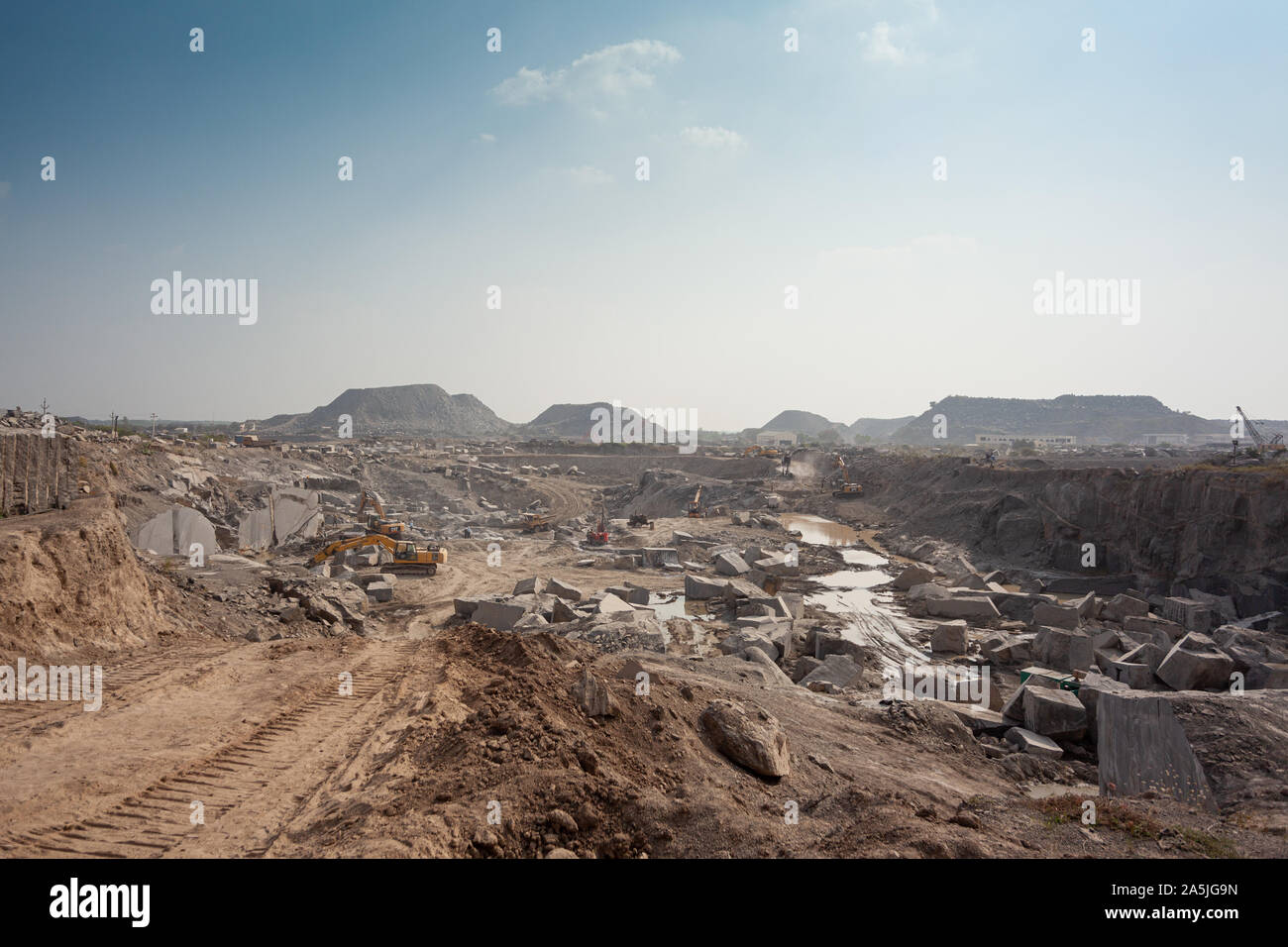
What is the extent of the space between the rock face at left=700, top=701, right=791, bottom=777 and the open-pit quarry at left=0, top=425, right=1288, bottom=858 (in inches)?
1.1

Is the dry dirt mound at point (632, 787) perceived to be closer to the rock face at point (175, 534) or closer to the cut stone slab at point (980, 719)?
the cut stone slab at point (980, 719)

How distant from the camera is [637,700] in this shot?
6.83m

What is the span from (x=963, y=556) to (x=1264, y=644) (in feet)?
39.7

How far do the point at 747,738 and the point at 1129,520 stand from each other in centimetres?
2263

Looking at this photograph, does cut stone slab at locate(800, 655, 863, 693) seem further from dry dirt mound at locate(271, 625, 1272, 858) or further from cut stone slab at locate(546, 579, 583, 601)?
cut stone slab at locate(546, 579, 583, 601)

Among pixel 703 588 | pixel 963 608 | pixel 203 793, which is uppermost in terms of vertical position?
pixel 203 793

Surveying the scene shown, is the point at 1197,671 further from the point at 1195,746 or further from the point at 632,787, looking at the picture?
the point at 632,787

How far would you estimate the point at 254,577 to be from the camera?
13.8 meters

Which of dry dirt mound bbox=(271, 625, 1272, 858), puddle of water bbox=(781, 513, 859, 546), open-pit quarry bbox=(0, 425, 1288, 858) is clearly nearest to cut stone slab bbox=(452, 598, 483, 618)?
open-pit quarry bbox=(0, 425, 1288, 858)

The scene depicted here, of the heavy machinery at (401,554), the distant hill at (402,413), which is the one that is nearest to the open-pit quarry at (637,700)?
the heavy machinery at (401,554)

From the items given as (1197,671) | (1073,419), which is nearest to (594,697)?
(1197,671)

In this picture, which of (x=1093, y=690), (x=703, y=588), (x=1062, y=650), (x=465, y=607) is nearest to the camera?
(x=1093, y=690)

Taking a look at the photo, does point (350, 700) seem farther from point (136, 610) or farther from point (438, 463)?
point (438, 463)
